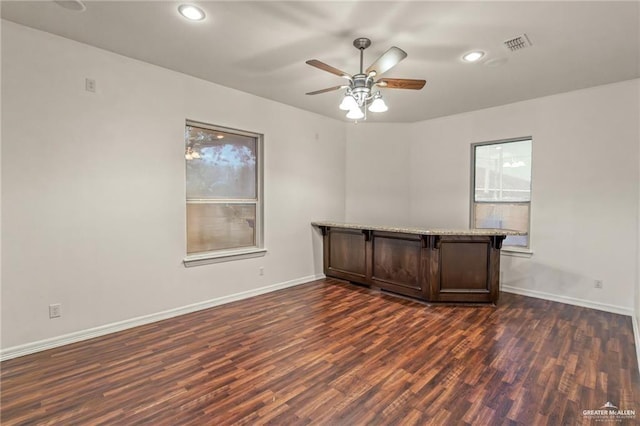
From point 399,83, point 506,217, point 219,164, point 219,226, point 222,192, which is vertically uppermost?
point 399,83

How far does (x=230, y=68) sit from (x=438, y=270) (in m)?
3.42

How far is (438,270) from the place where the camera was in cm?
385

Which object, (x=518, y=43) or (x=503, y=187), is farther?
(x=503, y=187)

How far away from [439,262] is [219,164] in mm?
3104

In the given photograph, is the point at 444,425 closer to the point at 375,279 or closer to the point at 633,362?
the point at 633,362

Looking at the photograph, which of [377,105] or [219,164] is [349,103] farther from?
[219,164]

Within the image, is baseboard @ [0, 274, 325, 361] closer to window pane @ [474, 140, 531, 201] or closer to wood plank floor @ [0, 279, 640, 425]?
wood plank floor @ [0, 279, 640, 425]

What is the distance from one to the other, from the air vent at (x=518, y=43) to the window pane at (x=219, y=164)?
3.16m

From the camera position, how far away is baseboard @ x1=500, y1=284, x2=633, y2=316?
3692 millimetres

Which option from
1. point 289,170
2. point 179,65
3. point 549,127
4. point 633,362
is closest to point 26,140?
point 179,65

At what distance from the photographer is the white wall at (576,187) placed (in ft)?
12.0

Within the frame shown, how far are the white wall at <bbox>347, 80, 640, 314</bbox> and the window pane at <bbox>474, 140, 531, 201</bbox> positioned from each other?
0.16 metres

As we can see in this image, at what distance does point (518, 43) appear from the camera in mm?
2762

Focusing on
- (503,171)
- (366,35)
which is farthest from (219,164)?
(503,171)
